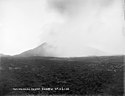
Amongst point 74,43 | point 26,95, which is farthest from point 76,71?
point 74,43

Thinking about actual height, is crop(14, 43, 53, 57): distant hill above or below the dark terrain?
above

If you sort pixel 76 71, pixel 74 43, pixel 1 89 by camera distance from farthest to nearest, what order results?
1. pixel 74 43
2. pixel 76 71
3. pixel 1 89

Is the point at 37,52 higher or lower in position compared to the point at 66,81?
higher

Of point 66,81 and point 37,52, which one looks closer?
point 66,81

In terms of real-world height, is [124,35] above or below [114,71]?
above

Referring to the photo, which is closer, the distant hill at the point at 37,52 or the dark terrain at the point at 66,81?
the dark terrain at the point at 66,81

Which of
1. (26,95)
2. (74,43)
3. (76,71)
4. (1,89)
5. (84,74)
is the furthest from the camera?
(74,43)

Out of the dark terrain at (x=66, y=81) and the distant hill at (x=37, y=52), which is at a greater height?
the distant hill at (x=37, y=52)

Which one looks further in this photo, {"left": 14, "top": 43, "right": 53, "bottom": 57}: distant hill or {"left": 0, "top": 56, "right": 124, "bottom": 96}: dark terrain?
{"left": 14, "top": 43, "right": 53, "bottom": 57}: distant hill

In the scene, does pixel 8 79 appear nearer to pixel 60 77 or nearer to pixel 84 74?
pixel 60 77

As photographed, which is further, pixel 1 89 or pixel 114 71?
pixel 114 71
